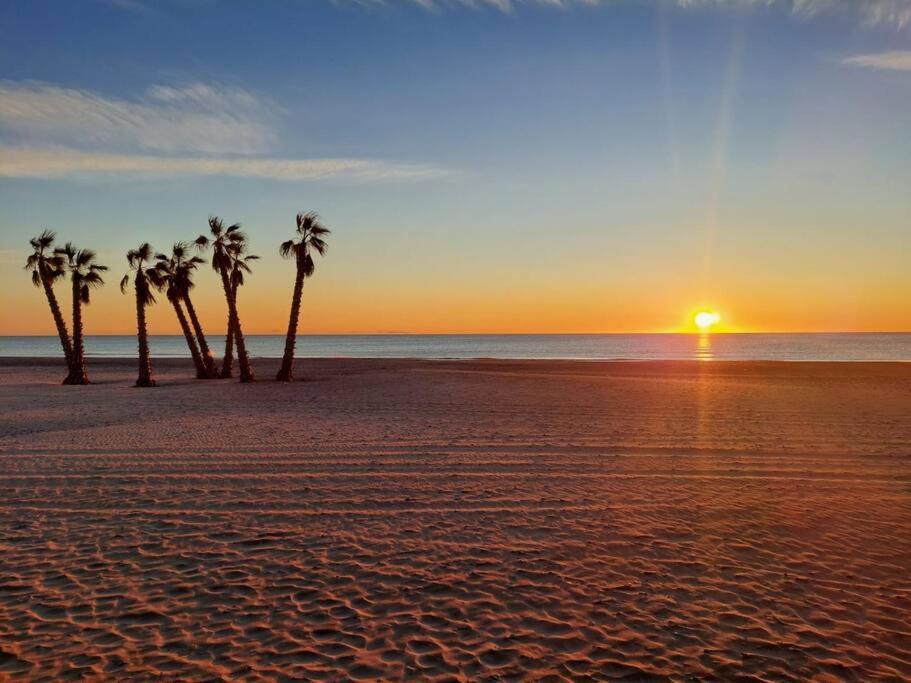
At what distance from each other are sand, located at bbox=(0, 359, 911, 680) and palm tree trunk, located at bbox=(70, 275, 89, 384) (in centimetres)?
2064

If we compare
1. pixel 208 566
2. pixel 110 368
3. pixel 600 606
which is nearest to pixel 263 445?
pixel 208 566

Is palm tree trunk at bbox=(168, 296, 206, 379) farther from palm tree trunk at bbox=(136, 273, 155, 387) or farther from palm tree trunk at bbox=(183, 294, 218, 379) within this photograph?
palm tree trunk at bbox=(136, 273, 155, 387)

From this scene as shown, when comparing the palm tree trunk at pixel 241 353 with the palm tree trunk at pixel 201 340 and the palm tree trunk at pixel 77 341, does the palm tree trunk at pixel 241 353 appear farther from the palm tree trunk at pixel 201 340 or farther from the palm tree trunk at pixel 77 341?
the palm tree trunk at pixel 77 341

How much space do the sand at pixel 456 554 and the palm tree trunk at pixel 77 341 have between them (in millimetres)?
20637

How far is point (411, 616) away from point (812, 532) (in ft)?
18.4

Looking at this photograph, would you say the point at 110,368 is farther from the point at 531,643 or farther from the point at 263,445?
the point at 531,643

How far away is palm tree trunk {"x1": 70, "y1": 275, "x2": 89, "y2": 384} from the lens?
1352 inches

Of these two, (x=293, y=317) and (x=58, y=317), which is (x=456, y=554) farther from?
(x=58, y=317)

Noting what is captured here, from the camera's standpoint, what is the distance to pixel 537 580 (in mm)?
6516

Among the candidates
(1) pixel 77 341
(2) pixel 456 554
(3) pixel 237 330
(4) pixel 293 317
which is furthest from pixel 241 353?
(2) pixel 456 554

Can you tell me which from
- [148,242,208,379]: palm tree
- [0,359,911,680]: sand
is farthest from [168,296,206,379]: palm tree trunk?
[0,359,911,680]: sand

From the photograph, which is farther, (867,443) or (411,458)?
(867,443)

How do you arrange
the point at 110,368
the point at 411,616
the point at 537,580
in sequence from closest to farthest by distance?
the point at 411,616 → the point at 537,580 → the point at 110,368

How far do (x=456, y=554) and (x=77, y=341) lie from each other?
34.9 meters
